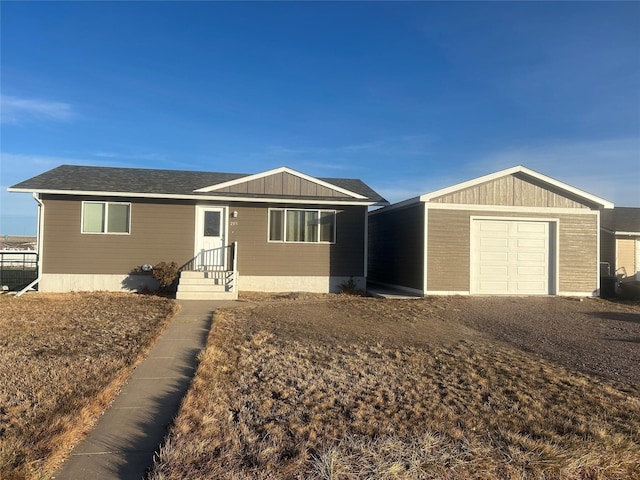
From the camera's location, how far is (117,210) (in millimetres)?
12586

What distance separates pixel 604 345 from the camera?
710 cm

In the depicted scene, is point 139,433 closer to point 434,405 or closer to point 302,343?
point 434,405

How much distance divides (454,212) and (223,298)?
6.63 metres

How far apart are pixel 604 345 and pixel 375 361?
4038 millimetres

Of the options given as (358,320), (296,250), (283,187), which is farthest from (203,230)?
(358,320)

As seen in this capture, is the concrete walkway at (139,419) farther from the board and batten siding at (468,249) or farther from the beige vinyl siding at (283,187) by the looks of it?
the board and batten siding at (468,249)

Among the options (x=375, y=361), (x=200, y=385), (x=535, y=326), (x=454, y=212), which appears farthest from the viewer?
(x=454, y=212)

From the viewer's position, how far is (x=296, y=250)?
43.2ft

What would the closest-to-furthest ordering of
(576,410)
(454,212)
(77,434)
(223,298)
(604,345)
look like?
(77,434) < (576,410) < (604,345) < (223,298) < (454,212)

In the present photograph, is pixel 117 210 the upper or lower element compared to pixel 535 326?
upper

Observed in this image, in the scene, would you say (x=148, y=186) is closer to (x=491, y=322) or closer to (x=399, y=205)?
(x=399, y=205)

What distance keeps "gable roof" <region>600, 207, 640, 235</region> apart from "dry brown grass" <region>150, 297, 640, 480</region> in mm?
14682

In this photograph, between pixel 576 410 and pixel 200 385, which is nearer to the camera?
pixel 576 410

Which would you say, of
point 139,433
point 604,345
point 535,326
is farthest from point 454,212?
point 139,433
